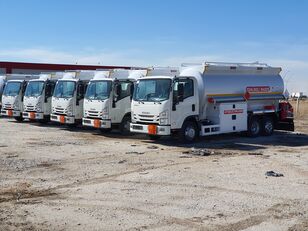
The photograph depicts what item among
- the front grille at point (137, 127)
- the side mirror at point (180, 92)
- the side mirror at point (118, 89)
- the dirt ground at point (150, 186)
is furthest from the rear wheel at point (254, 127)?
the side mirror at point (118, 89)

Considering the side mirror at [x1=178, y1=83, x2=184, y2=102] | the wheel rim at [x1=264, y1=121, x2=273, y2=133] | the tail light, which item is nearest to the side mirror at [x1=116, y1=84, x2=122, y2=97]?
the side mirror at [x1=178, y1=83, x2=184, y2=102]

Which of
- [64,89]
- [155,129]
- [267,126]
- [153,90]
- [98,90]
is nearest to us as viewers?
[155,129]

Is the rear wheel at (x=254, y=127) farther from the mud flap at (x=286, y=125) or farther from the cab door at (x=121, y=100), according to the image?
the cab door at (x=121, y=100)

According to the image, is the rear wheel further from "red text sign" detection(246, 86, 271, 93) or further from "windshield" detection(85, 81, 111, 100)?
"windshield" detection(85, 81, 111, 100)

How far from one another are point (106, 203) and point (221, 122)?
11.0 m

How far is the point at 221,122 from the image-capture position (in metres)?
19.1

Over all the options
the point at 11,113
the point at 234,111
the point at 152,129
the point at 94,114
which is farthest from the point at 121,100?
the point at 11,113

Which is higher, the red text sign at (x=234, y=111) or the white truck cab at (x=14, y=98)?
the white truck cab at (x=14, y=98)

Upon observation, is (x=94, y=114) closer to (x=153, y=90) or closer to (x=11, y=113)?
(x=153, y=90)

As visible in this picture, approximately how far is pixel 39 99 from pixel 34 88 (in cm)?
99

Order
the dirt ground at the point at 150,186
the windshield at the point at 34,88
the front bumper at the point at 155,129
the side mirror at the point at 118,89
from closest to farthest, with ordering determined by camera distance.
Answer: the dirt ground at the point at 150,186 < the front bumper at the point at 155,129 < the side mirror at the point at 118,89 < the windshield at the point at 34,88

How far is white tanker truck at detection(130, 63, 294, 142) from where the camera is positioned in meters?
17.5

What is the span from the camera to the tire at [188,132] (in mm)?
17991

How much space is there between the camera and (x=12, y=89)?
90.2ft
